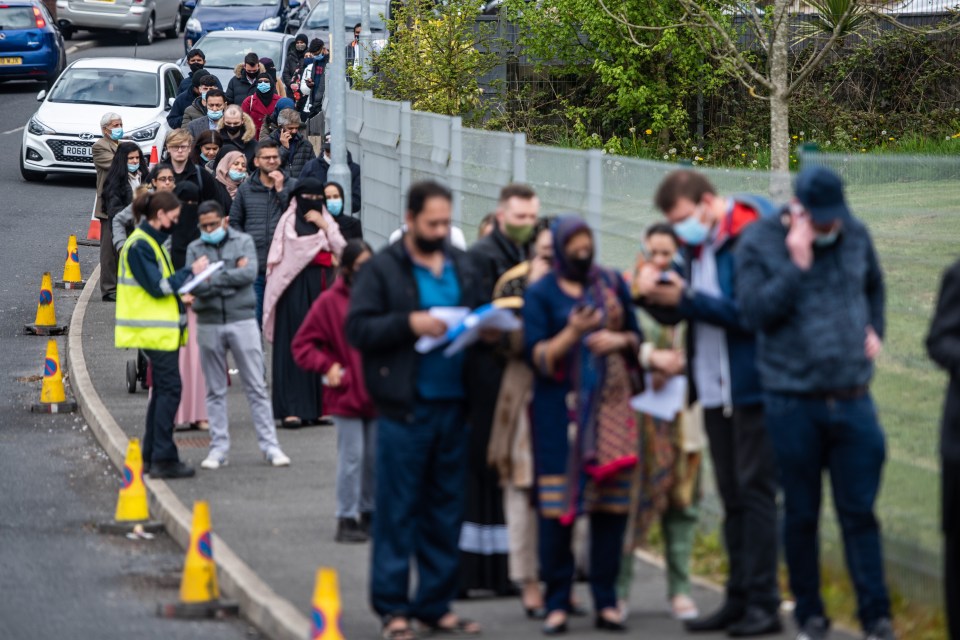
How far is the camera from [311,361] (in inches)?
359

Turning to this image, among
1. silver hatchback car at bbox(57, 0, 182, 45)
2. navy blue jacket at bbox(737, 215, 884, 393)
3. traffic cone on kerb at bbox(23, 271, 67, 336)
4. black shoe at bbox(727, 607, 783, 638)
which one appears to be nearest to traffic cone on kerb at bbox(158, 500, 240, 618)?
black shoe at bbox(727, 607, 783, 638)

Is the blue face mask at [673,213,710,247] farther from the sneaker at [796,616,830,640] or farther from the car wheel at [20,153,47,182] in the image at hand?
the car wheel at [20,153,47,182]

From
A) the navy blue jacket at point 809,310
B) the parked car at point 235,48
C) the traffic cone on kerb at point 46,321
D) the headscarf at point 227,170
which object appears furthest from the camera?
the parked car at point 235,48

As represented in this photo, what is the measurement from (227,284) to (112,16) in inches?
1348

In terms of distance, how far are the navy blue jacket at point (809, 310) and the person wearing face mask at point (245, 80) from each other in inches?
654

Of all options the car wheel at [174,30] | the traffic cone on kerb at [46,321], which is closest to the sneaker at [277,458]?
the traffic cone on kerb at [46,321]

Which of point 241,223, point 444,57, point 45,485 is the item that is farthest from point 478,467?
point 444,57

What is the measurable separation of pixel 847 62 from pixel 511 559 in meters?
17.9

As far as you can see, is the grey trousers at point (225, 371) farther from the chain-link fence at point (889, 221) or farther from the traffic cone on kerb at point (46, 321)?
the traffic cone on kerb at point (46, 321)

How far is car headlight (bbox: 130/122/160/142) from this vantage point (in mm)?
24361

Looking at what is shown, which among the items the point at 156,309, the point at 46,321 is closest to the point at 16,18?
the point at 46,321

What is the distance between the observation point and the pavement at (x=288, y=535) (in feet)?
24.7

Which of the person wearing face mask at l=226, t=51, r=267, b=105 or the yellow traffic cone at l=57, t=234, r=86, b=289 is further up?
the person wearing face mask at l=226, t=51, r=267, b=105

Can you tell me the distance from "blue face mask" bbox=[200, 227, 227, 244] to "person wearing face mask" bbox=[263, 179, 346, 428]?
125cm
